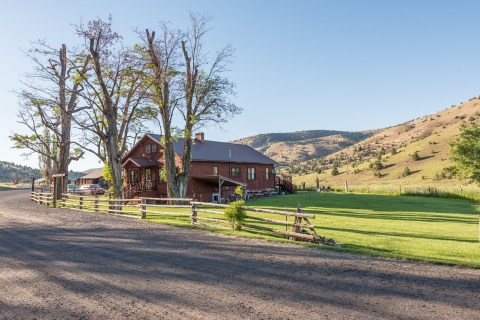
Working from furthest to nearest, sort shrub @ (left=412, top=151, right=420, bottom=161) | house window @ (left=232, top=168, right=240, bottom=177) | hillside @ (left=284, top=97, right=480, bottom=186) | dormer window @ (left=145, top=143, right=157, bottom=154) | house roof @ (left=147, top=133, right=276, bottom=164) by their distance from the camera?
shrub @ (left=412, top=151, right=420, bottom=161) → hillside @ (left=284, top=97, right=480, bottom=186) → house window @ (left=232, top=168, right=240, bottom=177) → dormer window @ (left=145, top=143, right=157, bottom=154) → house roof @ (left=147, top=133, right=276, bottom=164)

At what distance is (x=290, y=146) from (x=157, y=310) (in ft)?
563

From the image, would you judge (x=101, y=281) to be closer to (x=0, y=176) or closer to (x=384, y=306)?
(x=384, y=306)

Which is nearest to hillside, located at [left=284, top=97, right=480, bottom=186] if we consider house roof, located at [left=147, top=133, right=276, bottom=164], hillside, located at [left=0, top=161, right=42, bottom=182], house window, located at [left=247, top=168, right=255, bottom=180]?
house roof, located at [left=147, top=133, right=276, bottom=164]

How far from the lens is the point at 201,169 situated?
122 feet

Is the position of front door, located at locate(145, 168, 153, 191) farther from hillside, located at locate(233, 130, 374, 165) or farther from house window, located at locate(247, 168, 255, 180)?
hillside, located at locate(233, 130, 374, 165)

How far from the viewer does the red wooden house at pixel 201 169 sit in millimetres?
36884

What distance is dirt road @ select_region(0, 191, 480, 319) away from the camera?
5805mm

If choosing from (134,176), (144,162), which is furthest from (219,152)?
(134,176)

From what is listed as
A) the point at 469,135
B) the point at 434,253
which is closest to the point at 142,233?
the point at 434,253

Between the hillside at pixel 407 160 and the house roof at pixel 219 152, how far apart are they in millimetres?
27934

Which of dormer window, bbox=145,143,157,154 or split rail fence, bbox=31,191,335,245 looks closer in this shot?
split rail fence, bbox=31,191,335,245

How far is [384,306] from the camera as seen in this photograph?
5.94m

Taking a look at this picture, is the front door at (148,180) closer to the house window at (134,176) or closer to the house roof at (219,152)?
the house window at (134,176)

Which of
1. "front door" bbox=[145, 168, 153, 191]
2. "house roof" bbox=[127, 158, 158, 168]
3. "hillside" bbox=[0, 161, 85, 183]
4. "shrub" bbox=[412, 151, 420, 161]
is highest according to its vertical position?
"hillside" bbox=[0, 161, 85, 183]
